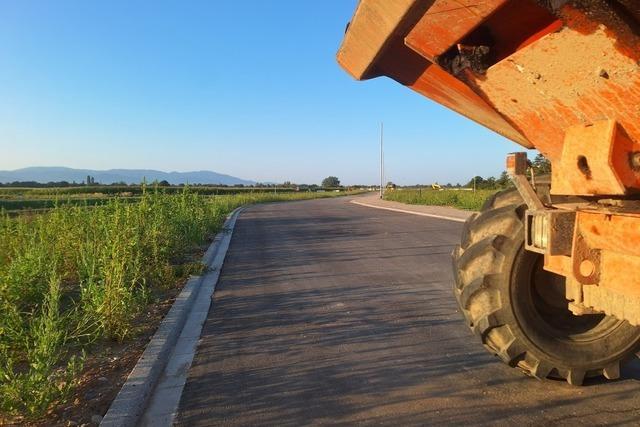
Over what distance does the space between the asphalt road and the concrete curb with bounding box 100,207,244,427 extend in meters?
0.27

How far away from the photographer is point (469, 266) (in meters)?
3.82

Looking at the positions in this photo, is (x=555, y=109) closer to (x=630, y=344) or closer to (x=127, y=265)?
(x=630, y=344)

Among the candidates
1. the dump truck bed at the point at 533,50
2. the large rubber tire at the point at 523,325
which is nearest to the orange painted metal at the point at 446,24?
the dump truck bed at the point at 533,50

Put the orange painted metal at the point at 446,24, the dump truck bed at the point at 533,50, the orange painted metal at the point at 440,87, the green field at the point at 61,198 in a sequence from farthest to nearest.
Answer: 1. the green field at the point at 61,198
2. the orange painted metal at the point at 440,87
3. the orange painted metal at the point at 446,24
4. the dump truck bed at the point at 533,50

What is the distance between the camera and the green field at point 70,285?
342cm

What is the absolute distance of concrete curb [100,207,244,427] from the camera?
325cm

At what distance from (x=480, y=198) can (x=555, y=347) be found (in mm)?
25926

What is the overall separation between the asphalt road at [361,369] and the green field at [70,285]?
851 mm

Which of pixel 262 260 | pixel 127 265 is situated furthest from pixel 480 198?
pixel 127 265

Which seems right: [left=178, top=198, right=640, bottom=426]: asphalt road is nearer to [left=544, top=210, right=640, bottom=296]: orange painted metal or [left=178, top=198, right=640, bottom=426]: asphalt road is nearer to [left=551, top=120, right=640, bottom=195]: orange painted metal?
[left=544, top=210, right=640, bottom=296]: orange painted metal

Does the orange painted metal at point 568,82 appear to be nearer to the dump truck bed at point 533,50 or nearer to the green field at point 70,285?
the dump truck bed at point 533,50

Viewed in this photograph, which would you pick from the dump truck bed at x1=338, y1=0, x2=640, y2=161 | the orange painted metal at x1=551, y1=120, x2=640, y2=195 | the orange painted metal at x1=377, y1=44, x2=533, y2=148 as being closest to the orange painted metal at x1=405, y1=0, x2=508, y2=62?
the dump truck bed at x1=338, y1=0, x2=640, y2=161

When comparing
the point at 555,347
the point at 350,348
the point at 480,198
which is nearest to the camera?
the point at 555,347

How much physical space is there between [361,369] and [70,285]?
4.70 meters
